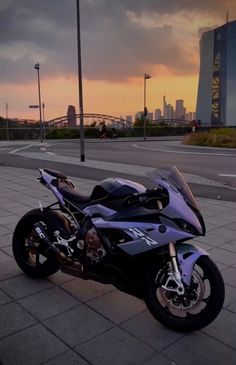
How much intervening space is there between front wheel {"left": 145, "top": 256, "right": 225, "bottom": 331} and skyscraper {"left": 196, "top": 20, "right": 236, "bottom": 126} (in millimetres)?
64578

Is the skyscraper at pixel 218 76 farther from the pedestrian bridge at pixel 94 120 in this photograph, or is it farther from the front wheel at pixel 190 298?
the front wheel at pixel 190 298

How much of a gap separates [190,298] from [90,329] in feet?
2.59

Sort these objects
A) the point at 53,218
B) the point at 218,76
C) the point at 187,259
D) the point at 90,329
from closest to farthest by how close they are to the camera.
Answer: the point at 187,259 < the point at 90,329 < the point at 53,218 < the point at 218,76

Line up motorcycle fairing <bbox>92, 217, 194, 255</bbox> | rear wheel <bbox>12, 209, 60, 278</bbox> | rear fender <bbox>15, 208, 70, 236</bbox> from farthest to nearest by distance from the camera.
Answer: rear wheel <bbox>12, 209, 60, 278</bbox> < rear fender <bbox>15, 208, 70, 236</bbox> < motorcycle fairing <bbox>92, 217, 194, 255</bbox>

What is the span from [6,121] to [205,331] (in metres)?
37.2

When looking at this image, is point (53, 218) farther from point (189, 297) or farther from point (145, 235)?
point (189, 297)

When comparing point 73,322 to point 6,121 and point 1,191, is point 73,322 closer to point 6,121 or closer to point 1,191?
point 1,191

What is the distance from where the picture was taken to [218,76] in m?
66.5

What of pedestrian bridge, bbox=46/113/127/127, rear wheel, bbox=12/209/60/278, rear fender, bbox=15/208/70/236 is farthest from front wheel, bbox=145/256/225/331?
pedestrian bridge, bbox=46/113/127/127

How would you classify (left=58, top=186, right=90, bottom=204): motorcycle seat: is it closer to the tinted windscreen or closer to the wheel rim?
the tinted windscreen

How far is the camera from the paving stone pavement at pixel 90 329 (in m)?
2.72

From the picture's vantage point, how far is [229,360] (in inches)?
107

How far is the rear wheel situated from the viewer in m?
3.90

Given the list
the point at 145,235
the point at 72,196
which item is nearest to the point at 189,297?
the point at 145,235
